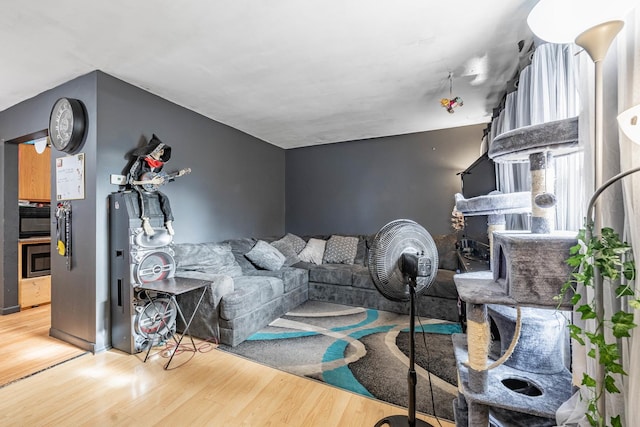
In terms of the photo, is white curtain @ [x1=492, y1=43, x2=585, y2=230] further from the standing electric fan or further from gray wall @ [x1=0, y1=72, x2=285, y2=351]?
gray wall @ [x1=0, y1=72, x2=285, y2=351]

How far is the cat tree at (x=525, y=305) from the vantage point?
1007mm

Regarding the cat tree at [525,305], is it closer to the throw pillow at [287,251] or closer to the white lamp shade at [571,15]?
the white lamp shade at [571,15]

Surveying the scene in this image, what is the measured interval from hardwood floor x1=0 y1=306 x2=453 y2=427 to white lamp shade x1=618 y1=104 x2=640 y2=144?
62.9 inches

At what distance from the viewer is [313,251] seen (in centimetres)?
414

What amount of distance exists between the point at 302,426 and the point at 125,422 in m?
0.99

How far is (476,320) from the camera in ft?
3.77

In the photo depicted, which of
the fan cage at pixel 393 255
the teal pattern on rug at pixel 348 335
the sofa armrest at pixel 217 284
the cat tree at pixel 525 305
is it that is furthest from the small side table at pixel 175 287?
the cat tree at pixel 525 305

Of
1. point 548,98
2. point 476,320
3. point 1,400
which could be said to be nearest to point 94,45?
point 1,400

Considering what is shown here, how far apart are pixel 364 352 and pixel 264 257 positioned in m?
1.71

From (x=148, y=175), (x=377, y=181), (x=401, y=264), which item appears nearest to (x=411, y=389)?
(x=401, y=264)

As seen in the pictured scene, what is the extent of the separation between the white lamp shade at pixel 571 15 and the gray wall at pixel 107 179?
300 centimetres

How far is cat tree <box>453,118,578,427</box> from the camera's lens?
1.01 m

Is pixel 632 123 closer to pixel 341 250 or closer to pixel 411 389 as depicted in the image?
pixel 411 389

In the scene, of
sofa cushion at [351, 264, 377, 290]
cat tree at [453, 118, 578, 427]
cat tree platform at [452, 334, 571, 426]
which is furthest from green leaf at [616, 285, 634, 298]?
sofa cushion at [351, 264, 377, 290]
